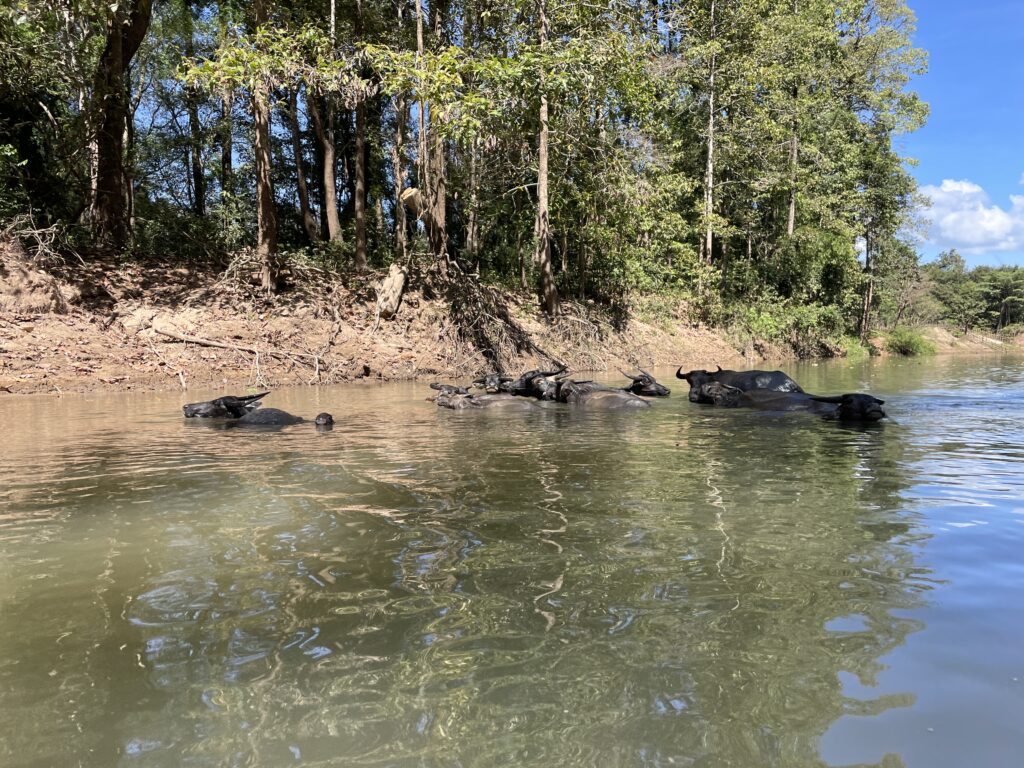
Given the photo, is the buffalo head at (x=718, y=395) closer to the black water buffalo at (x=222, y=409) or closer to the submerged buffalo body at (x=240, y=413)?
the submerged buffalo body at (x=240, y=413)

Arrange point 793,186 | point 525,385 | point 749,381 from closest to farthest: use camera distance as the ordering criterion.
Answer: point 749,381 → point 525,385 → point 793,186

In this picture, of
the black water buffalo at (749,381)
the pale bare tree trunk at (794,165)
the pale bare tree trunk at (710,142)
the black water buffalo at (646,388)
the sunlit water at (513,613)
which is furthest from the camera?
the pale bare tree trunk at (794,165)

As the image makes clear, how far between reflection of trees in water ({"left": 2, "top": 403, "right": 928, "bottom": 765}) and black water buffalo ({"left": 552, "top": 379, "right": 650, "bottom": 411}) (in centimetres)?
557

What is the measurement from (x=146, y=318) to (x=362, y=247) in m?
7.82

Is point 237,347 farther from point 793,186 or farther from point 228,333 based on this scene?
point 793,186

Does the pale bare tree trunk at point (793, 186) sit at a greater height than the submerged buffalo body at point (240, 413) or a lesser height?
greater

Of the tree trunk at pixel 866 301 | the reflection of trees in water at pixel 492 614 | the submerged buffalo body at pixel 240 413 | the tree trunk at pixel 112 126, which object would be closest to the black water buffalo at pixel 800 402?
the reflection of trees in water at pixel 492 614

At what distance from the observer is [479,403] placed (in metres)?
11.7

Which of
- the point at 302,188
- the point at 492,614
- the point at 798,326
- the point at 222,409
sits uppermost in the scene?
the point at 302,188

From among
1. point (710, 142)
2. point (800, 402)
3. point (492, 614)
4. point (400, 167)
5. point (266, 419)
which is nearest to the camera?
point (492, 614)

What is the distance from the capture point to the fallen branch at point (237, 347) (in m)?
15.9

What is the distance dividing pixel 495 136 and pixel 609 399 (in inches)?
506

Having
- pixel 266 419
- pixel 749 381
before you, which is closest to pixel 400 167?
pixel 749 381

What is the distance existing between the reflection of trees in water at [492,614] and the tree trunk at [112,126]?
16.3 metres
